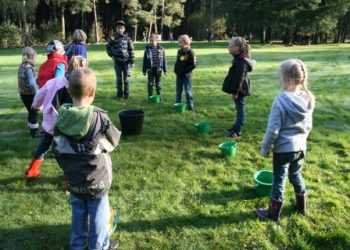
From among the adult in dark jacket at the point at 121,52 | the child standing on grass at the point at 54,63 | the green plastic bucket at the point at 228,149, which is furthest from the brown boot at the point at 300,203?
the adult in dark jacket at the point at 121,52

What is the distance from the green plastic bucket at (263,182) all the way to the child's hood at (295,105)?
44.0 inches

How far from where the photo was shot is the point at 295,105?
404 cm

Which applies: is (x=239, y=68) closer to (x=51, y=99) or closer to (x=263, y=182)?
(x=263, y=182)

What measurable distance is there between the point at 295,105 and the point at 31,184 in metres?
3.79

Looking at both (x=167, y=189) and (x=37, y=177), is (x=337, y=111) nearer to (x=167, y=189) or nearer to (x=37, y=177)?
(x=167, y=189)

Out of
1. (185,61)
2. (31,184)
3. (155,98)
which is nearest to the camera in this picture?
(31,184)

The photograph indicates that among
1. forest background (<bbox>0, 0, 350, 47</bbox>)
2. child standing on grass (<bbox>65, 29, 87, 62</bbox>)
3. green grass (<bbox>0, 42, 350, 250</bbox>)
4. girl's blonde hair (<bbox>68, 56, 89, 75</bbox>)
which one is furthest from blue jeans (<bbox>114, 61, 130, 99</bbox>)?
forest background (<bbox>0, 0, 350, 47</bbox>)

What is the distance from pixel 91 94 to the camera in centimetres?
353

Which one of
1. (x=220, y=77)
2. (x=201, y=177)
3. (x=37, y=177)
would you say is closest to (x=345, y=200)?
(x=201, y=177)

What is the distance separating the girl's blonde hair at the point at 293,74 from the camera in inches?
159

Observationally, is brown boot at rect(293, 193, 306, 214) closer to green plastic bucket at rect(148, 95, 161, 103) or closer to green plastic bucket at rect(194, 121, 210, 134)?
green plastic bucket at rect(194, 121, 210, 134)

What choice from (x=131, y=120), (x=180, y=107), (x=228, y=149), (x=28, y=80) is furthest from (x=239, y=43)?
(x=28, y=80)

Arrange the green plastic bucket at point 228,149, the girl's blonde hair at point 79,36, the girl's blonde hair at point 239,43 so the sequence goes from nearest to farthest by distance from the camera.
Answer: the green plastic bucket at point 228,149, the girl's blonde hair at point 239,43, the girl's blonde hair at point 79,36

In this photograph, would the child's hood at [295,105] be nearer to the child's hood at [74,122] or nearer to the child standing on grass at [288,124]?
the child standing on grass at [288,124]
